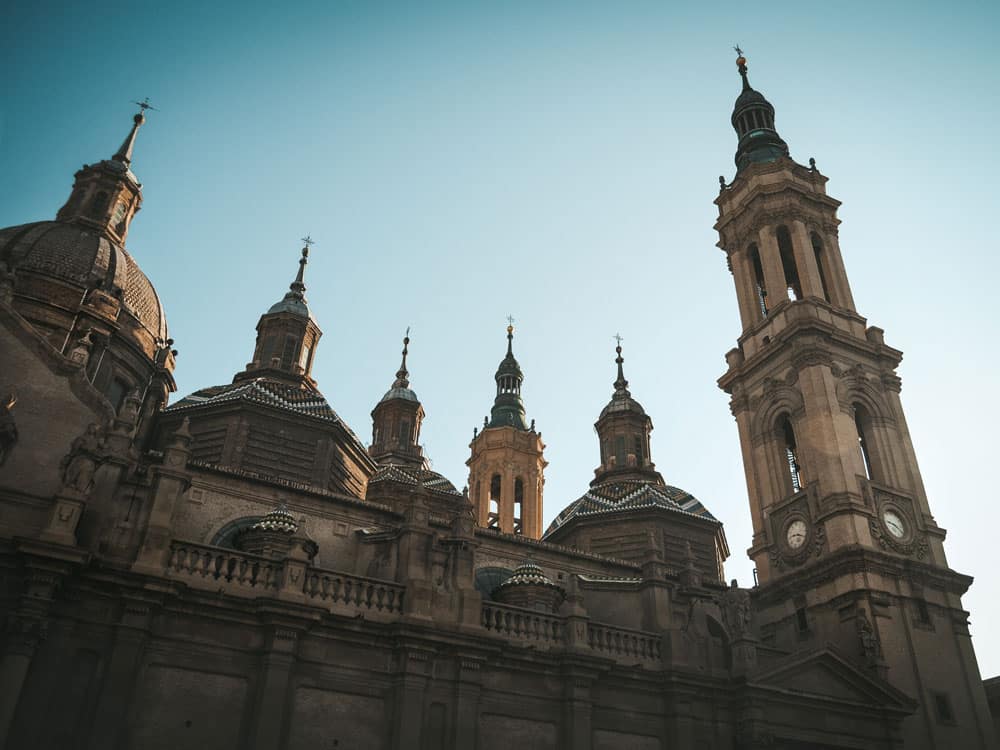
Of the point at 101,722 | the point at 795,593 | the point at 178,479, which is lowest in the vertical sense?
the point at 101,722

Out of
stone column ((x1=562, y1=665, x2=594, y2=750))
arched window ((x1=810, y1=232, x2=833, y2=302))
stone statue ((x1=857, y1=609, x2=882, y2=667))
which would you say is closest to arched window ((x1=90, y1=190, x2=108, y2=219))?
stone column ((x1=562, y1=665, x2=594, y2=750))

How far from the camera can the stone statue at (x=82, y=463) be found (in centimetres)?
1673

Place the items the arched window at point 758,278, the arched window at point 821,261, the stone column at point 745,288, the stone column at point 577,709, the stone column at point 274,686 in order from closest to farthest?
1. the stone column at point 274,686
2. the stone column at point 577,709
3. the arched window at point 821,261
4. the stone column at point 745,288
5. the arched window at point 758,278

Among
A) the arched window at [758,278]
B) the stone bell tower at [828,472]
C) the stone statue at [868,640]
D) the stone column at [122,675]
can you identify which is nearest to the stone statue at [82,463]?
the stone column at [122,675]

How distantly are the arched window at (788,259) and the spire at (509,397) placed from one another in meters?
22.1

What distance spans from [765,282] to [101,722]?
31.7 meters

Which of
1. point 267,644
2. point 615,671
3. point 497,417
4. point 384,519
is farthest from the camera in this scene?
point 497,417

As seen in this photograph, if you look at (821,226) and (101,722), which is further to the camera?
(821,226)

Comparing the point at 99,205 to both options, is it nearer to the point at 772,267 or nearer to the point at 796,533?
the point at 772,267

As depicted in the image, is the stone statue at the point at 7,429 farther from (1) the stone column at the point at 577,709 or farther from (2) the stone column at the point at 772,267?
(2) the stone column at the point at 772,267

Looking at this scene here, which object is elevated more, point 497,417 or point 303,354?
point 497,417

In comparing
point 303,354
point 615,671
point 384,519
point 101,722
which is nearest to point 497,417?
point 303,354

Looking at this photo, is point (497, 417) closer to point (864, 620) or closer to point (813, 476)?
point (813, 476)

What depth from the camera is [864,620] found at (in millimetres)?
26812
